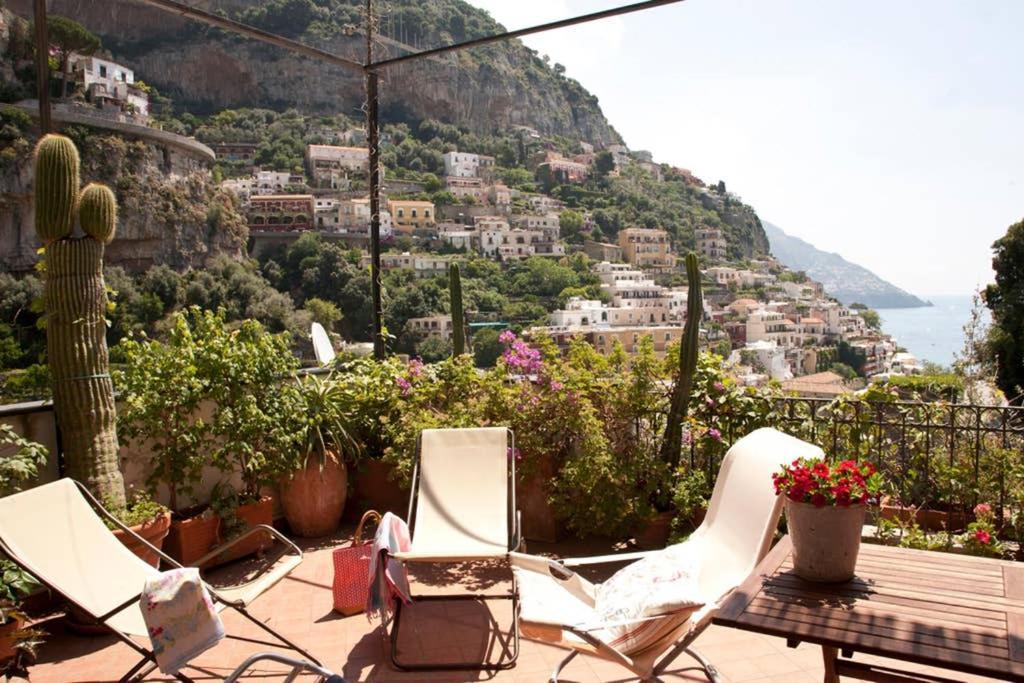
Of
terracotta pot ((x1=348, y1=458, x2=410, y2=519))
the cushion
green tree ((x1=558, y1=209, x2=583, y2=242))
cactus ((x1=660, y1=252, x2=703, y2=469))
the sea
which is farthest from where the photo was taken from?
the sea

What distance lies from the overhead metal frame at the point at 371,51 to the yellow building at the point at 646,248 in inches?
2408

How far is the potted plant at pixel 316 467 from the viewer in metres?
3.88

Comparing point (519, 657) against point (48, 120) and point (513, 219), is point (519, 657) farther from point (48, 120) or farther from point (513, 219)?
point (513, 219)

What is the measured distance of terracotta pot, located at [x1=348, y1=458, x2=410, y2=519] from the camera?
417 centimetres

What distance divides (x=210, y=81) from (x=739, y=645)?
72.2 metres

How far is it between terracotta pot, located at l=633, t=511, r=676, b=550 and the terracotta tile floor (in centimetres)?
83

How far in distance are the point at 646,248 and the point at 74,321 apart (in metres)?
66.7

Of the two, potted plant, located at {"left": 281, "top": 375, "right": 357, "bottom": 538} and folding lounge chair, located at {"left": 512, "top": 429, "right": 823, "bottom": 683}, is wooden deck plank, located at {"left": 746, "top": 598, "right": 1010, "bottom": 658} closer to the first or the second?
folding lounge chair, located at {"left": 512, "top": 429, "right": 823, "bottom": 683}

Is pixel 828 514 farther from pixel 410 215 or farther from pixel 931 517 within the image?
pixel 410 215

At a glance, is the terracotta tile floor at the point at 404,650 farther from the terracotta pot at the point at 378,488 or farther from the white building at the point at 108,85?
the white building at the point at 108,85

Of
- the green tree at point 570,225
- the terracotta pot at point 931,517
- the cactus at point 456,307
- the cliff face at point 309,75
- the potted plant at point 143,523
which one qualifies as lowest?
the terracotta pot at point 931,517

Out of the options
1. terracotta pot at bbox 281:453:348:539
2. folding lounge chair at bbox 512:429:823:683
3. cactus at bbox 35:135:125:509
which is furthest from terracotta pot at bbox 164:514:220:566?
folding lounge chair at bbox 512:429:823:683

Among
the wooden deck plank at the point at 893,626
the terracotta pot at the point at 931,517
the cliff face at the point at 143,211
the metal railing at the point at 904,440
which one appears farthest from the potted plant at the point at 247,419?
the cliff face at the point at 143,211

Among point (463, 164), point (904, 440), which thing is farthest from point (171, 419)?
point (463, 164)
